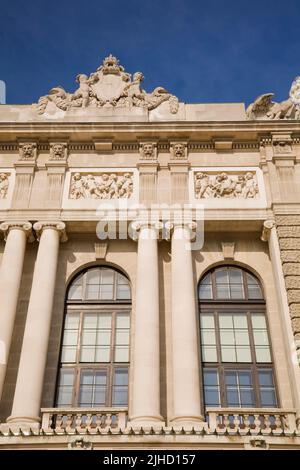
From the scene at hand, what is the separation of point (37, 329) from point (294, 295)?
7178 mm

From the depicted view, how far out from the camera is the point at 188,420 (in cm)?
1313

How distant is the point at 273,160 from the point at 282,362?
687cm

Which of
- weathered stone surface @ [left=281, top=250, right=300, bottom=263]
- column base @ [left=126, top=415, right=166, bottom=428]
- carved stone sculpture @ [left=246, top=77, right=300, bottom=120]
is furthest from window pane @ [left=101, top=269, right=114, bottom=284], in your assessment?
carved stone sculpture @ [left=246, top=77, right=300, bottom=120]

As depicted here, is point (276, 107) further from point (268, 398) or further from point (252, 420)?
point (252, 420)

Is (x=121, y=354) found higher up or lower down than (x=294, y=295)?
lower down

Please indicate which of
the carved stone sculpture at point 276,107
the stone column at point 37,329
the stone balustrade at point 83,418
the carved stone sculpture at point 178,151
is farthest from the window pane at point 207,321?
the carved stone sculpture at point 276,107

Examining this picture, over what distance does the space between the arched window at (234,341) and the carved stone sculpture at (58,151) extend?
6458mm

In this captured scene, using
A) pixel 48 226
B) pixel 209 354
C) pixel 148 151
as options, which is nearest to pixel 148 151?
pixel 148 151

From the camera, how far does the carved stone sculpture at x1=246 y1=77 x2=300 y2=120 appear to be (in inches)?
765

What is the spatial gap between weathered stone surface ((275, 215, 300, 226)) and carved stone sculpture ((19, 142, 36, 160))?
847 cm

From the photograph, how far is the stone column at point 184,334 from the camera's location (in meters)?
13.5

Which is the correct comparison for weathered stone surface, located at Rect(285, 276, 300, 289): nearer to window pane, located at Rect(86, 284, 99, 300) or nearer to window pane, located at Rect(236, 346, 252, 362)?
window pane, located at Rect(236, 346, 252, 362)

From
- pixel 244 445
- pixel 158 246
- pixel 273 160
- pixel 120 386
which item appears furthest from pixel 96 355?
pixel 273 160
